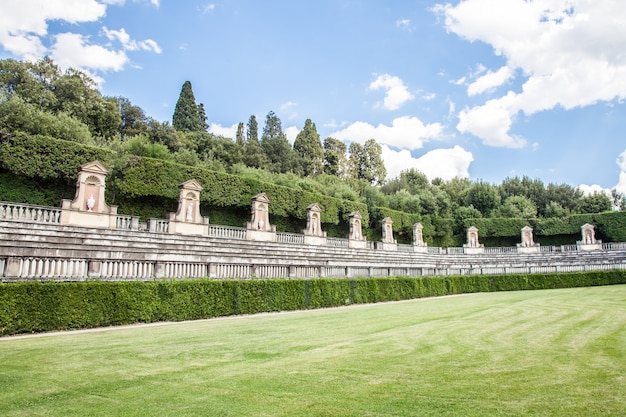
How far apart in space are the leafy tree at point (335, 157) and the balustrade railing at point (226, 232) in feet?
146

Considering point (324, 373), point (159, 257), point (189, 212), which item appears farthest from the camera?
point (189, 212)

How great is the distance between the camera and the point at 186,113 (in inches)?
2489

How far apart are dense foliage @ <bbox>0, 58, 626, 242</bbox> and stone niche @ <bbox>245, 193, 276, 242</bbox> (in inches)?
158

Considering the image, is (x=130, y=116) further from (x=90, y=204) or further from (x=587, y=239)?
(x=587, y=239)

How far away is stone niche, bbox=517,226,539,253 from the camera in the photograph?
153ft

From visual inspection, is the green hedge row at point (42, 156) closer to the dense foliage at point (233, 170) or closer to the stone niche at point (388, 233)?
the dense foliage at point (233, 170)

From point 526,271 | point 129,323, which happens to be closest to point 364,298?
point 129,323

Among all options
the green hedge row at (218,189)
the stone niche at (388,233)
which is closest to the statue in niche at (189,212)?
the green hedge row at (218,189)

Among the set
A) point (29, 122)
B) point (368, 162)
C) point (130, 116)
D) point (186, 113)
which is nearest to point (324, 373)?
point (29, 122)

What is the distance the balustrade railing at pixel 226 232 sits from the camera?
85.6 feet

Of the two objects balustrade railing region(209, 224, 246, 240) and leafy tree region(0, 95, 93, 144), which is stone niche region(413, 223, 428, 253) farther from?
leafy tree region(0, 95, 93, 144)

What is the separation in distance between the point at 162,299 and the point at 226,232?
14.6 meters

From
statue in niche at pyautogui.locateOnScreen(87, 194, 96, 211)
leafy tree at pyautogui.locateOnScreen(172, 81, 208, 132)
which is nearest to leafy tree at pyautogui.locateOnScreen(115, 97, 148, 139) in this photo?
leafy tree at pyautogui.locateOnScreen(172, 81, 208, 132)

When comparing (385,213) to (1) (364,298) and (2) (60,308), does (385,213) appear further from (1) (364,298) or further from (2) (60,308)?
(2) (60,308)
